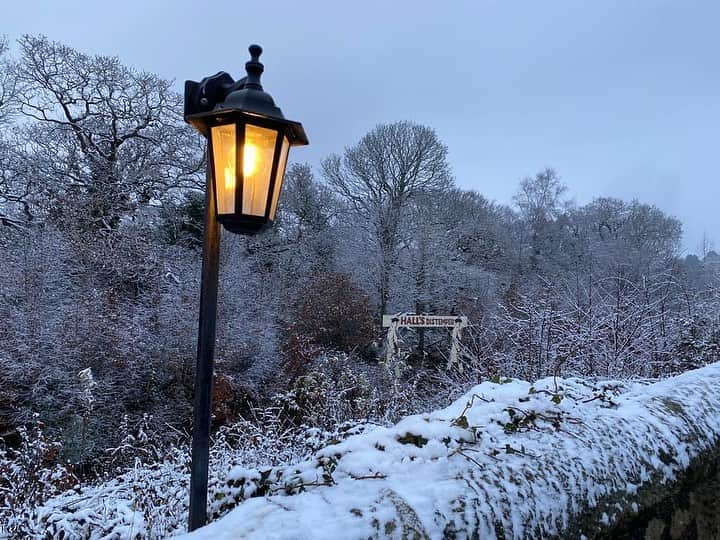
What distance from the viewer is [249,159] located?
184 centimetres

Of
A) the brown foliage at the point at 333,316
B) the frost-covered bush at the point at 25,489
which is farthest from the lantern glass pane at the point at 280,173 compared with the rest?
the brown foliage at the point at 333,316

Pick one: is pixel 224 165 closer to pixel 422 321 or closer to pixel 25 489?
pixel 25 489

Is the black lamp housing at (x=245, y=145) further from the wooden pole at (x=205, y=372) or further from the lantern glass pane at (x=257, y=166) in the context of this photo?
the wooden pole at (x=205, y=372)

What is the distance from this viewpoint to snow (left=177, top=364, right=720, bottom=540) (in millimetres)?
1030

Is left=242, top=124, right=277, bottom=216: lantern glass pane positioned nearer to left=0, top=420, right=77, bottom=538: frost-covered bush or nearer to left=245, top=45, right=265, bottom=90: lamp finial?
left=245, top=45, right=265, bottom=90: lamp finial

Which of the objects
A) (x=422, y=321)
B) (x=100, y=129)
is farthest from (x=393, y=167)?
(x=100, y=129)

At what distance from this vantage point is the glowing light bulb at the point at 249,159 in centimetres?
183

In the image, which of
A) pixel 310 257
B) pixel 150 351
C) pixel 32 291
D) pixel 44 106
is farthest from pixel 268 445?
pixel 310 257

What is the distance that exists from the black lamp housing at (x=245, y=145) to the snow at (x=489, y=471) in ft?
3.34

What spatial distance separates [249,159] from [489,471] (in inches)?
56.0

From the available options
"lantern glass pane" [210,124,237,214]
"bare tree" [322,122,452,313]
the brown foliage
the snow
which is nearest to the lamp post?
"lantern glass pane" [210,124,237,214]

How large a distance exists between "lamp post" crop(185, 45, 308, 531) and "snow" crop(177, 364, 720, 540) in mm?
318

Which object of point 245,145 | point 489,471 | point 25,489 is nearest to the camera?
point 489,471

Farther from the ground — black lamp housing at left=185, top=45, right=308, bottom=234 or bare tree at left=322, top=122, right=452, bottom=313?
bare tree at left=322, top=122, right=452, bottom=313
